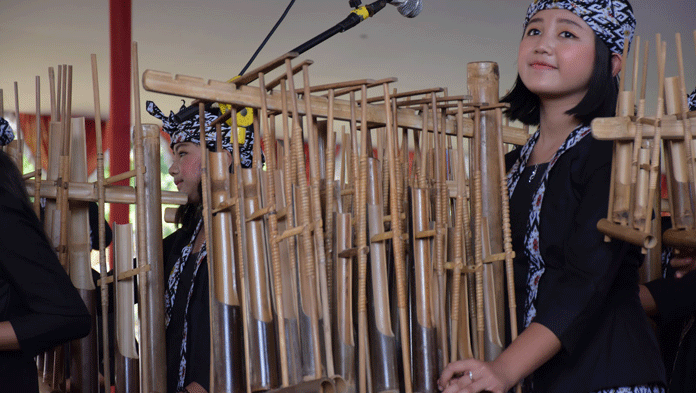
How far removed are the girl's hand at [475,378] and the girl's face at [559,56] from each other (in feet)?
1.77

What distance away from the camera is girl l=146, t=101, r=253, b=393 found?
2020 millimetres

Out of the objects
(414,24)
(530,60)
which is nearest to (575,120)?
(530,60)

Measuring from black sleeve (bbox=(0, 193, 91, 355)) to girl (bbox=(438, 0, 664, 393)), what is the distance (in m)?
0.71

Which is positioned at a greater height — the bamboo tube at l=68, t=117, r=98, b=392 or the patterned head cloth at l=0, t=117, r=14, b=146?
the patterned head cloth at l=0, t=117, r=14, b=146

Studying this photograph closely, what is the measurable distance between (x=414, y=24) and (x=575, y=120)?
390 cm

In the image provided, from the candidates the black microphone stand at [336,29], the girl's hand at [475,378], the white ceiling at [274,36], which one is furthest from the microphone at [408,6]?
the white ceiling at [274,36]

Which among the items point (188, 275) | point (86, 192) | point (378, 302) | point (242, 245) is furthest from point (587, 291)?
point (188, 275)

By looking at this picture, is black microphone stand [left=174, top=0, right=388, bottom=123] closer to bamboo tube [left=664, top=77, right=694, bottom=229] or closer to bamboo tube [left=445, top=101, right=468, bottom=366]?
bamboo tube [left=445, top=101, right=468, bottom=366]

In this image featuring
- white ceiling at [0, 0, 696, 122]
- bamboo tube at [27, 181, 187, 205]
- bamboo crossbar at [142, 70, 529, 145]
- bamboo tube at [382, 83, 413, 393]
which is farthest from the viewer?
white ceiling at [0, 0, 696, 122]

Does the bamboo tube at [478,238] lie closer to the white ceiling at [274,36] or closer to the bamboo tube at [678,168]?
the bamboo tube at [678,168]

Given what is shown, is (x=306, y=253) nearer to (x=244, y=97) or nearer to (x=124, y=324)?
(x=244, y=97)

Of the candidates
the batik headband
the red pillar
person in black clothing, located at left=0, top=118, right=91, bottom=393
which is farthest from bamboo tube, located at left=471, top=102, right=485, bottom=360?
the red pillar

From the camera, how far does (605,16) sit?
146 centimetres

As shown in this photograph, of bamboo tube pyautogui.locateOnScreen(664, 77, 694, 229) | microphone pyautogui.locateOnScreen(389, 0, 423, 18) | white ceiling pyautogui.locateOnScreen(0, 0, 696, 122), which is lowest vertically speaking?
bamboo tube pyautogui.locateOnScreen(664, 77, 694, 229)
